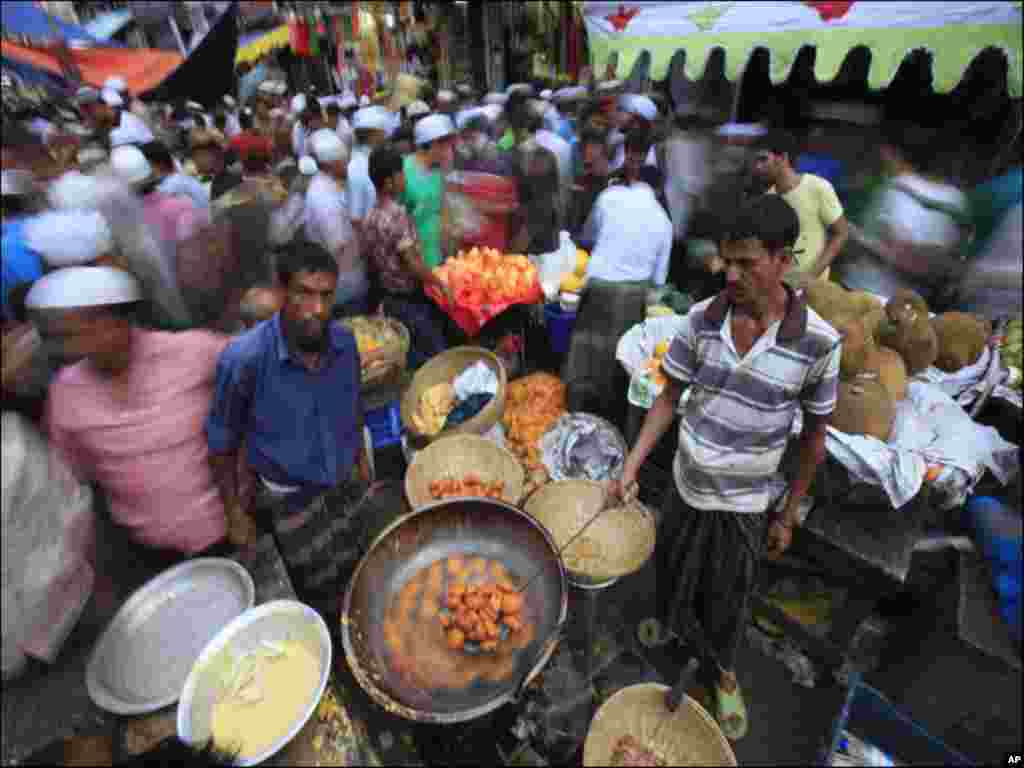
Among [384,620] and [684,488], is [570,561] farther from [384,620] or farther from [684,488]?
A: [384,620]

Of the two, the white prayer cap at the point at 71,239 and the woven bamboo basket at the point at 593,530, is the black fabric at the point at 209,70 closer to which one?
the white prayer cap at the point at 71,239

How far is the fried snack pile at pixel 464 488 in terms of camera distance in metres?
3.24

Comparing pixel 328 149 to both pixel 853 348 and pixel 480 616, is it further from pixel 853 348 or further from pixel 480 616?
pixel 853 348

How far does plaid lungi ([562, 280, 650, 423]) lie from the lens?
4.25m

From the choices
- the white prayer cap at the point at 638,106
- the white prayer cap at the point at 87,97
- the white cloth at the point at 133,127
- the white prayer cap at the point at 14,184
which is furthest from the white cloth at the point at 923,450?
the white prayer cap at the point at 87,97

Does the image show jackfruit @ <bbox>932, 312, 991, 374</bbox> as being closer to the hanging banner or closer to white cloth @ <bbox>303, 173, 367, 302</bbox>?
the hanging banner

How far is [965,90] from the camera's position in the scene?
21.1 ft

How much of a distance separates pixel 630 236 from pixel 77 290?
3548 millimetres

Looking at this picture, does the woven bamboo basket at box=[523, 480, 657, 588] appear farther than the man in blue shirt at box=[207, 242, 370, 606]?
Yes

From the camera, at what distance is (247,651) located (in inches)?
80.3

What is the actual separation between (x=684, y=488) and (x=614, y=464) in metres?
1.28

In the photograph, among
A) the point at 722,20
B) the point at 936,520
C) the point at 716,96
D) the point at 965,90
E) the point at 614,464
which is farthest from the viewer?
the point at 716,96

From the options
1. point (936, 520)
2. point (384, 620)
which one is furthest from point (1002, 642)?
point (384, 620)

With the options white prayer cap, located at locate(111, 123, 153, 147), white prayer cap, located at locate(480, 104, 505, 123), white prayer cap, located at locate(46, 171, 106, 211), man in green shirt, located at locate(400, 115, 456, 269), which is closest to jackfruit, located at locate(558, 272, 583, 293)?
man in green shirt, located at locate(400, 115, 456, 269)
